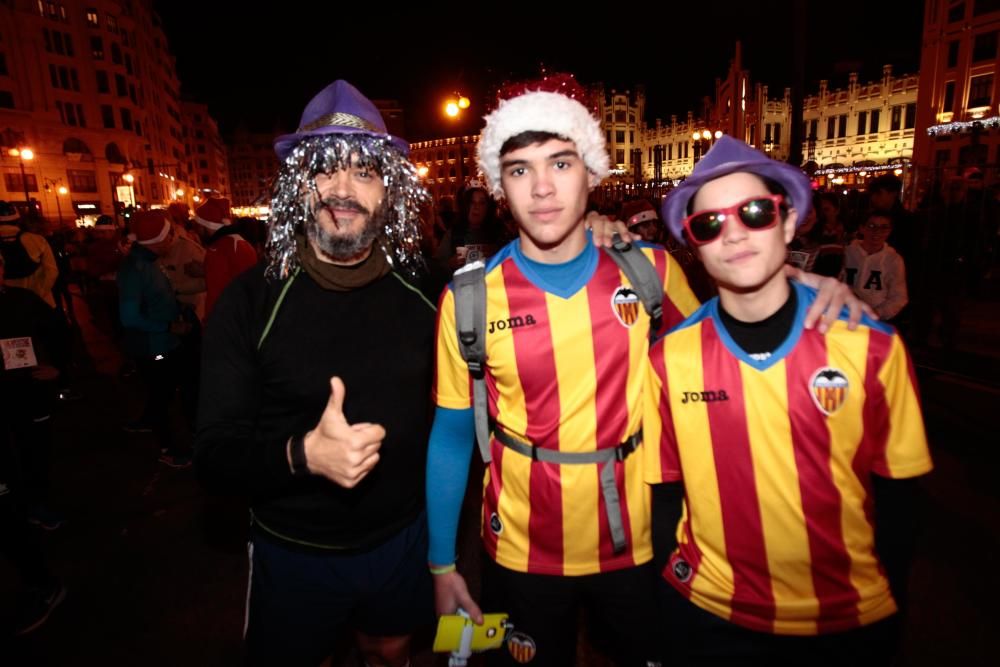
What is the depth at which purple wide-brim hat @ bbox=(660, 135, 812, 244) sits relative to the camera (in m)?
1.90

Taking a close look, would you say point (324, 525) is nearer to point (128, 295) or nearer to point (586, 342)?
point (586, 342)

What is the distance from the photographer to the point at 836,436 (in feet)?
5.85

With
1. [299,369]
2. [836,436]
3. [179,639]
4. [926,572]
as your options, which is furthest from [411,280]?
[926,572]

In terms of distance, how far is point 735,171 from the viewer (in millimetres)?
1942

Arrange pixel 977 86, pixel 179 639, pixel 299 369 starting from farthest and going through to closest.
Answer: pixel 977 86 < pixel 179 639 < pixel 299 369

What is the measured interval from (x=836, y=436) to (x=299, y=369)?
186 centimetres

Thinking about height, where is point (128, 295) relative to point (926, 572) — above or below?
above

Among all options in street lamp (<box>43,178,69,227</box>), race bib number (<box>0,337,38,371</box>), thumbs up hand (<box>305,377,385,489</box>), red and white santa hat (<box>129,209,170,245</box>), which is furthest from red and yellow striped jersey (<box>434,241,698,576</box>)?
street lamp (<box>43,178,69,227</box>)

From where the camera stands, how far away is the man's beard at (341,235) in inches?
87.0

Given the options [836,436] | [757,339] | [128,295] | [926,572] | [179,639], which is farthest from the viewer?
[128,295]

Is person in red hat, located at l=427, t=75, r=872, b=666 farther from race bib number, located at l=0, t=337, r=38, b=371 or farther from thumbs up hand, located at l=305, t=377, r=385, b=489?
race bib number, located at l=0, t=337, r=38, b=371

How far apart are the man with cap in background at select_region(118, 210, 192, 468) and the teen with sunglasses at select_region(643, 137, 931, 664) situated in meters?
5.59

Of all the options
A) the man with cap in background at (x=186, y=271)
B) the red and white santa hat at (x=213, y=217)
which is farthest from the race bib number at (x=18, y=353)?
the red and white santa hat at (x=213, y=217)

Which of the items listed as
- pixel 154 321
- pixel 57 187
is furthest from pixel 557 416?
pixel 57 187
